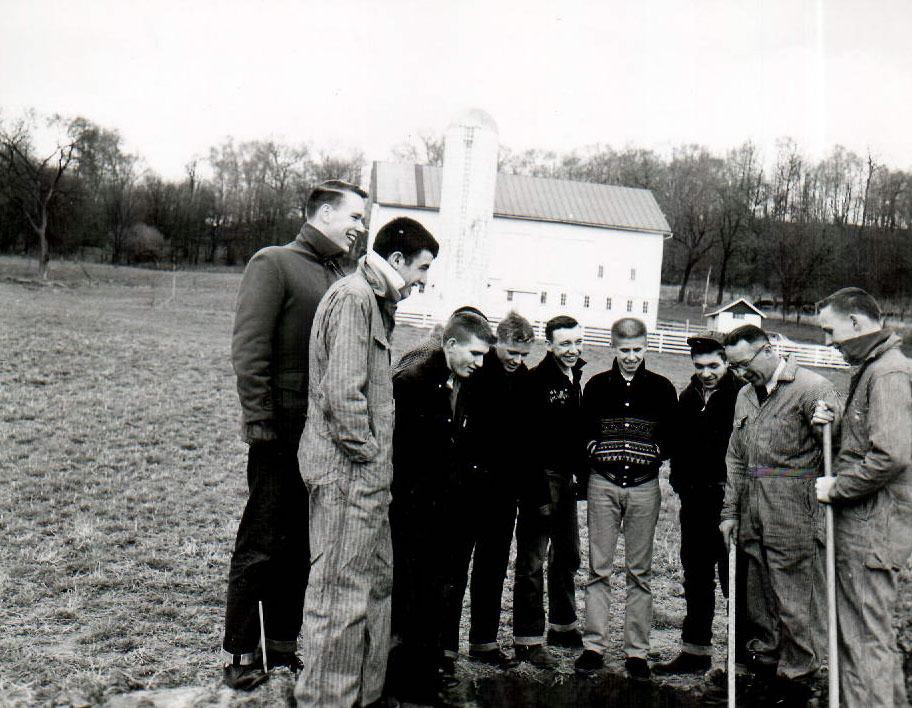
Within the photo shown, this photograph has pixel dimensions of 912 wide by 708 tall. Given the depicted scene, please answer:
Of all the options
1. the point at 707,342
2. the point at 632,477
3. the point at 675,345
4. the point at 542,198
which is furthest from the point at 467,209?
the point at 542,198

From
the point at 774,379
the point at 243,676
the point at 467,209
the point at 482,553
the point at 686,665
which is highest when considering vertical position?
the point at 467,209

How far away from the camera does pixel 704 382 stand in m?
5.00

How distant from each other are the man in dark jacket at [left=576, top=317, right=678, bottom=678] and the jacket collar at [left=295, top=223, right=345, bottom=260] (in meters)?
1.74

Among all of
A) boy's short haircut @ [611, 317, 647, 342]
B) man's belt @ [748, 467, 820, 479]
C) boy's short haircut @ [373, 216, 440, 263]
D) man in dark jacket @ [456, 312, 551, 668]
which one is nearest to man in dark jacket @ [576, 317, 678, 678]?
boy's short haircut @ [611, 317, 647, 342]

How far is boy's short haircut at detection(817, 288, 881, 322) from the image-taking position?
3980mm

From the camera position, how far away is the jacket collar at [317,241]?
13.7 ft

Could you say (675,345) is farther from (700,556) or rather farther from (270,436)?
(270,436)

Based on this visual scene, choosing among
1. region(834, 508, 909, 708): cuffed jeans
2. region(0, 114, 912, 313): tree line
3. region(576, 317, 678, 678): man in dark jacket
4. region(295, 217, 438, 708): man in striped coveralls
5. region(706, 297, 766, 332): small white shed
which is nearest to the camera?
region(295, 217, 438, 708): man in striped coveralls

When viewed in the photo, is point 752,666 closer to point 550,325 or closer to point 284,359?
point 550,325

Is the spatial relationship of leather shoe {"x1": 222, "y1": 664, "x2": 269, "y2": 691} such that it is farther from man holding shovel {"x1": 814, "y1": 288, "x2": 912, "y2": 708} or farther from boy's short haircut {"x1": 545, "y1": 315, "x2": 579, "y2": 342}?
man holding shovel {"x1": 814, "y1": 288, "x2": 912, "y2": 708}

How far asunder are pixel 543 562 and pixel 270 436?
2055 mm

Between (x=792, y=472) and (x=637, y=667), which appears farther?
(x=637, y=667)

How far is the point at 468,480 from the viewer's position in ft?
14.7

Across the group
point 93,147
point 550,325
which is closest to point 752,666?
A: point 550,325
